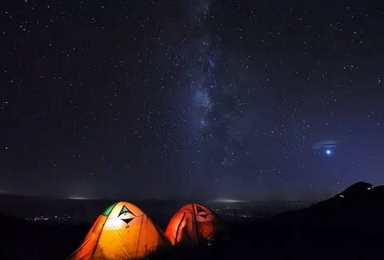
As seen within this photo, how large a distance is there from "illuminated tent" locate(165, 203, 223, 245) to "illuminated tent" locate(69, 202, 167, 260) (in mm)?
1691

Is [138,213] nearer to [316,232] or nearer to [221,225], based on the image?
[221,225]

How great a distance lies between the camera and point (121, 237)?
12227 millimetres

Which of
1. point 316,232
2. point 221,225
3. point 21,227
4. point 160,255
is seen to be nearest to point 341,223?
point 316,232

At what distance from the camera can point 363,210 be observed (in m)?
17.4

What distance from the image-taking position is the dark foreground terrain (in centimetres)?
1122

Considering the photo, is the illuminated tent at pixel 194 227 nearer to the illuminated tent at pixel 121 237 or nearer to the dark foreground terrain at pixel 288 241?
the dark foreground terrain at pixel 288 241

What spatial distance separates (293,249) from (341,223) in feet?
20.0

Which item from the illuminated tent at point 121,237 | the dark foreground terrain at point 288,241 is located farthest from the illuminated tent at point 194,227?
the illuminated tent at point 121,237

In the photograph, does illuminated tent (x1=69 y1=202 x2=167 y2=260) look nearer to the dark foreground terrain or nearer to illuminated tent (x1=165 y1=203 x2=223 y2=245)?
the dark foreground terrain

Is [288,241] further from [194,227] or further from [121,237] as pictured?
[121,237]

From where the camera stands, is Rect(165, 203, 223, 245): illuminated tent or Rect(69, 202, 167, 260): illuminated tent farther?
Rect(165, 203, 223, 245): illuminated tent

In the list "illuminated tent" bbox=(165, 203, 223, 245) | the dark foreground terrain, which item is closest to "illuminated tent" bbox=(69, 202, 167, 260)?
the dark foreground terrain

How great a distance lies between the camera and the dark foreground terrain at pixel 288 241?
36.8 feet

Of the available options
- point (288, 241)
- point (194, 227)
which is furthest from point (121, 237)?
point (288, 241)
